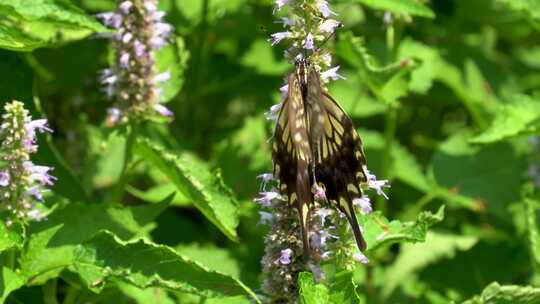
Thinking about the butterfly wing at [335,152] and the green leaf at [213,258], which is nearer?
the butterfly wing at [335,152]

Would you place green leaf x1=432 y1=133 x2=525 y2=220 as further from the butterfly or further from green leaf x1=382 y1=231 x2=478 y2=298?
the butterfly

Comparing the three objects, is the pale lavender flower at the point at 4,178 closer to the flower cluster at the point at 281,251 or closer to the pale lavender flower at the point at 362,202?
the flower cluster at the point at 281,251

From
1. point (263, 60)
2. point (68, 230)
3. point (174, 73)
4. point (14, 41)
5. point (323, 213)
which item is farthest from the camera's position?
point (263, 60)

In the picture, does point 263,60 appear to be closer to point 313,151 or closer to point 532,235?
point 532,235

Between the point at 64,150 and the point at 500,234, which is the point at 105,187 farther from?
the point at 500,234

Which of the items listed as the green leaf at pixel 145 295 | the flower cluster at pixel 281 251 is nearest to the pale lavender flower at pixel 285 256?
the flower cluster at pixel 281 251

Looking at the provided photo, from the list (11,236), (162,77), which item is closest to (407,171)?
(162,77)
